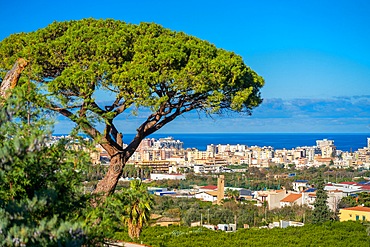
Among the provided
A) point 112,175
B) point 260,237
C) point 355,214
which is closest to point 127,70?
point 112,175

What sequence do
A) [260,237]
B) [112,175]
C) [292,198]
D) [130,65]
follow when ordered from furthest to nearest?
[292,198] → [260,237] → [112,175] → [130,65]

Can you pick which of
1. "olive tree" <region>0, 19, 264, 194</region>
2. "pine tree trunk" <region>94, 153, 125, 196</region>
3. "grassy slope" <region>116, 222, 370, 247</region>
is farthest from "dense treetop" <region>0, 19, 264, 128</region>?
"grassy slope" <region>116, 222, 370, 247</region>

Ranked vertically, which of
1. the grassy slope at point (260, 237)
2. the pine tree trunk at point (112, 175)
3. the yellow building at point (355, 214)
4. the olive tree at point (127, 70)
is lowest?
the yellow building at point (355, 214)

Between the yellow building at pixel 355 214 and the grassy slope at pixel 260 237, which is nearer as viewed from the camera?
the grassy slope at pixel 260 237

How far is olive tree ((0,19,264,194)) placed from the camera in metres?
7.06

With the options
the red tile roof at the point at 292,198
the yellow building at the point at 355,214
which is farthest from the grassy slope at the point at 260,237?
the red tile roof at the point at 292,198

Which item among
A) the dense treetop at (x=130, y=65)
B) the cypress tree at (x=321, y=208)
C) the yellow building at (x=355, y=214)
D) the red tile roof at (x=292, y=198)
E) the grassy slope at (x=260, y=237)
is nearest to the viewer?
the dense treetop at (x=130, y=65)

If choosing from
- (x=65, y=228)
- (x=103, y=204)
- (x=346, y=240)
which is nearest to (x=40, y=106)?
(x=103, y=204)

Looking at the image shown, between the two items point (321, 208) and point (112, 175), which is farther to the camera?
point (321, 208)

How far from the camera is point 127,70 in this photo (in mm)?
7117

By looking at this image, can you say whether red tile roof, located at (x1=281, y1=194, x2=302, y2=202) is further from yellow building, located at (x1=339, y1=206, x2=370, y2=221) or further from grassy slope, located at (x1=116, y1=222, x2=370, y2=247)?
grassy slope, located at (x1=116, y1=222, x2=370, y2=247)

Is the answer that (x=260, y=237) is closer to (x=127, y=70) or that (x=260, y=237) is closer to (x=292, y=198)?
(x=127, y=70)

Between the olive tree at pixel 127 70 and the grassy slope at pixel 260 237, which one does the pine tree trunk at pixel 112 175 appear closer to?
the olive tree at pixel 127 70

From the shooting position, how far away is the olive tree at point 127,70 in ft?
23.2
